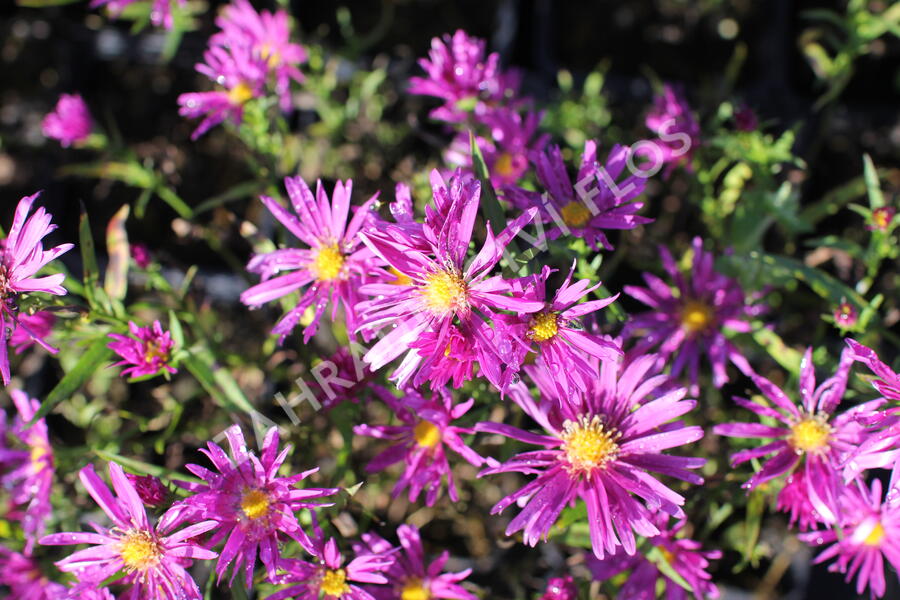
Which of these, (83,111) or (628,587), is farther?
(83,111)

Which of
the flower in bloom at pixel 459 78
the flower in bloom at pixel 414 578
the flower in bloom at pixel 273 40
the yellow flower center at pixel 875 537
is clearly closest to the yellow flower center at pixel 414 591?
the flower in bloom at pixel 414 578

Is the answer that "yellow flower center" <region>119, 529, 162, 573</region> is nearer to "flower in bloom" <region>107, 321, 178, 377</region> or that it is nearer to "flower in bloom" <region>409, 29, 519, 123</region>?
"flower in bloom" <region>107, 321, 178, 377</region>

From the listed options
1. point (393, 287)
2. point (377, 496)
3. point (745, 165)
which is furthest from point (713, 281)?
point (377, 496)

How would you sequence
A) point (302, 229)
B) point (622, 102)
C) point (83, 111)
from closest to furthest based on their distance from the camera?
point (302, 229) → point (83, 111) → point (622, 102)

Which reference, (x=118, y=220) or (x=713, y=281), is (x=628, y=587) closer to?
(x=713, y=281)

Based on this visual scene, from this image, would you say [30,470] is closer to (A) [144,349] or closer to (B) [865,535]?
(A) [144,349]

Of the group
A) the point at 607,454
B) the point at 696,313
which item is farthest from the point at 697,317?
the point at 607,454

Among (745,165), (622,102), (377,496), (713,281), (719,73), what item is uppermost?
(719,73)
